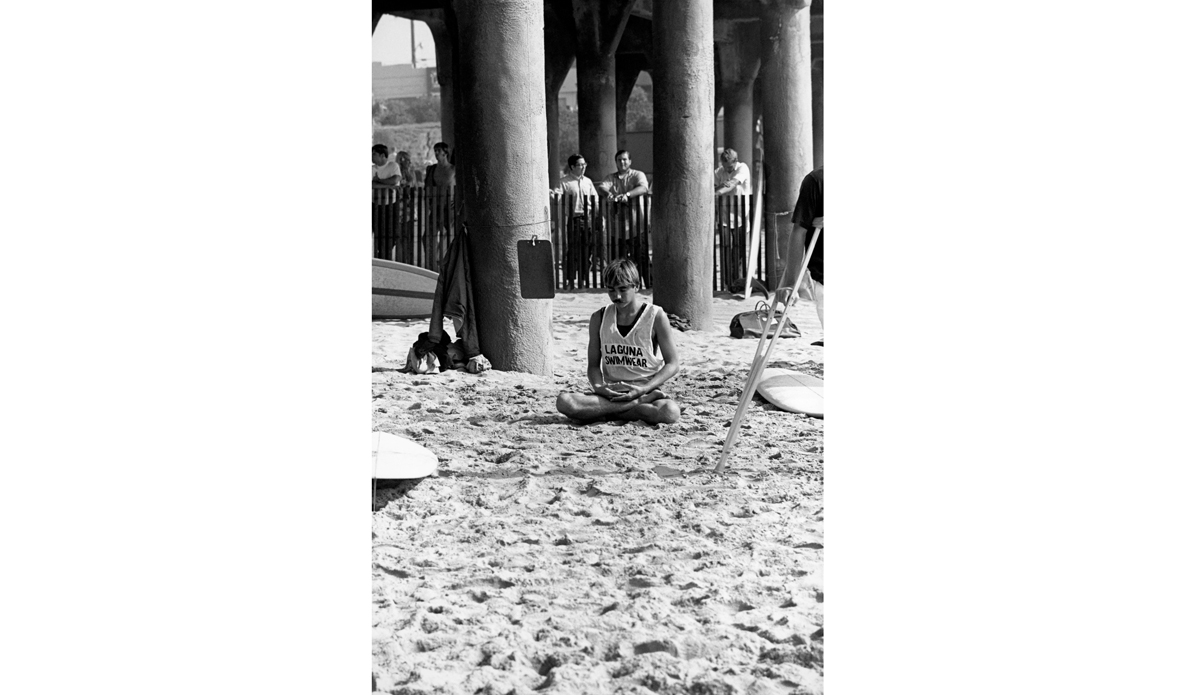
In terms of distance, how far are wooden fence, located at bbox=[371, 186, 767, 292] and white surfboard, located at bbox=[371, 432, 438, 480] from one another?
6.10 m

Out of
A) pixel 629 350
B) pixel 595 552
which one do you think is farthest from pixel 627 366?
pixel 595 552

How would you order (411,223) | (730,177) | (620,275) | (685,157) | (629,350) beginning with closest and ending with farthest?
(620,275), (629,350), (685,157), (411,223), (730,177)

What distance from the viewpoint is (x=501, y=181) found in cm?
671

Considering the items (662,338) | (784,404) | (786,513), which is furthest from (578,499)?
(784,404)

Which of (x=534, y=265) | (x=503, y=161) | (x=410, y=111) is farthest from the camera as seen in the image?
(x=410, y=111)

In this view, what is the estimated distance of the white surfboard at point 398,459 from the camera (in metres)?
4.82

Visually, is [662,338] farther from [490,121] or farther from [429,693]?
[429,693]

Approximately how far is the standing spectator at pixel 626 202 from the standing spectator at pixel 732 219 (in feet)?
2.59

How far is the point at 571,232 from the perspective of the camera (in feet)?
38.2

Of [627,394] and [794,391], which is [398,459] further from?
[794,391]

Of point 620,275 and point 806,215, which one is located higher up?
point 806,215

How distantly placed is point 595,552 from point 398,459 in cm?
118

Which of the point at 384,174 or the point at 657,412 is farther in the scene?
the point at 384,174

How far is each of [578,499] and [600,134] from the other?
12.6 meters
